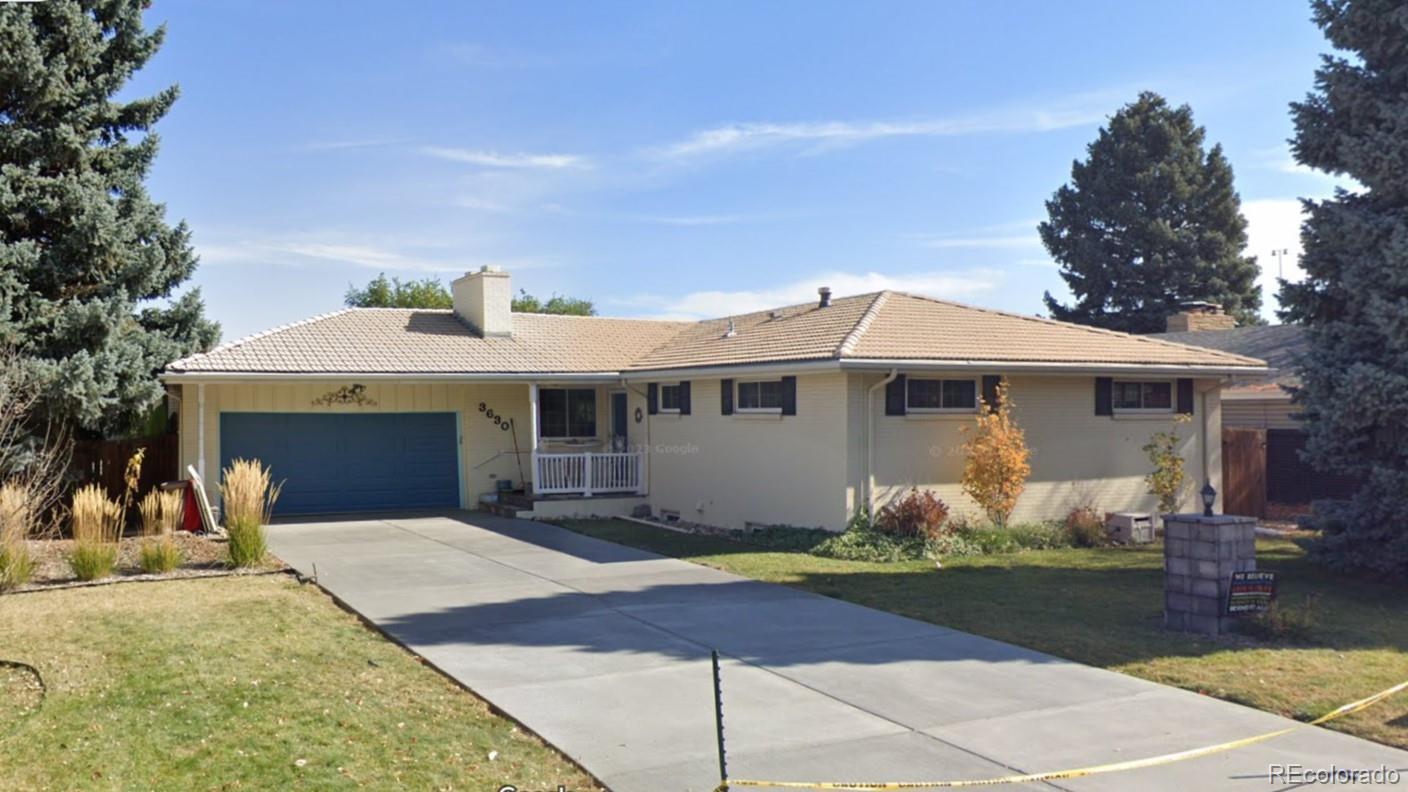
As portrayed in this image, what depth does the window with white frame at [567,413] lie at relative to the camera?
21.6 meters

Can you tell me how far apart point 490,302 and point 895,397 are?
31.8 feet

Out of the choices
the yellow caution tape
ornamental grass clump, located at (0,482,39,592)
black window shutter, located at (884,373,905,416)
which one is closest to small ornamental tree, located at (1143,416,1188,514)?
black window shutter, located at (884,373,905,416)

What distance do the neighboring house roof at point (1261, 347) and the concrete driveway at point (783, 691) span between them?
44.9ft

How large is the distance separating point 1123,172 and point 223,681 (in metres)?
41.7

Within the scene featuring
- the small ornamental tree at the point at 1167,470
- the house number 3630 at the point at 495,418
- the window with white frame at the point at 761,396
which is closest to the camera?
the window with white frame at the point at 761,396

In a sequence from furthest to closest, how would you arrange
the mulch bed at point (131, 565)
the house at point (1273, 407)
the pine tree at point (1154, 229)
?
the pine tree at point (1154, 229) < the house at point (1273, 407) < the mulch bed at point (131, 565)

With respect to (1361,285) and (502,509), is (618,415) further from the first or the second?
(1361,285)

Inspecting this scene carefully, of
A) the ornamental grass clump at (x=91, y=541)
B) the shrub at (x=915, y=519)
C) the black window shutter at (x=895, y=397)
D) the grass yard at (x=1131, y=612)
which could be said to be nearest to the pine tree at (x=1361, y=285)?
the grass yard at (x=1131, y=612)

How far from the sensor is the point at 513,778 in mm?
5930

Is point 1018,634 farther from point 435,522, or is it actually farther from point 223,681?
point 435,522

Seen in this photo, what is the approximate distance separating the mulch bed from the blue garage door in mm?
4395

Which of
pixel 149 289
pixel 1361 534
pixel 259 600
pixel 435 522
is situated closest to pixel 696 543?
pixel 435 522

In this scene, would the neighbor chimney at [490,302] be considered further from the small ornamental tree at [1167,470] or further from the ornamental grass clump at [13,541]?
the small ornamental tree at [1167,470]

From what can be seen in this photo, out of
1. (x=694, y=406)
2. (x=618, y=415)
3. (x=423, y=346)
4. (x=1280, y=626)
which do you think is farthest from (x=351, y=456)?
(x=1280, y=626)
